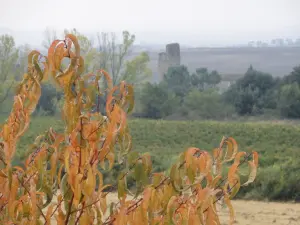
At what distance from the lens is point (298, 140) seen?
18484 millimetres

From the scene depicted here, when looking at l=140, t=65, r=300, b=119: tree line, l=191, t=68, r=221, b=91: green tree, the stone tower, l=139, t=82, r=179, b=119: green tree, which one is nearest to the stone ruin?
the stone tower

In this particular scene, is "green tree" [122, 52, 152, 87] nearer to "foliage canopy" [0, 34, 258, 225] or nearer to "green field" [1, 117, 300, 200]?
"green field" [1, 117, 300, 200]

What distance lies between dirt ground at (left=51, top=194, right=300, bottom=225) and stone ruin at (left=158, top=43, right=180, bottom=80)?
40.7m

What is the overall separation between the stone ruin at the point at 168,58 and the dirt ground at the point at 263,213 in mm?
40713

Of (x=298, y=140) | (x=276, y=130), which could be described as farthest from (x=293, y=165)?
(x=276, y=130)

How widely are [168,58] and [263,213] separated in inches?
1679

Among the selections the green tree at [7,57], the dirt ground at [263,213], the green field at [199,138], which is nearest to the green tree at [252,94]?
the green field at [199,138]

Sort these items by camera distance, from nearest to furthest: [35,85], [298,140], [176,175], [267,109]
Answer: [176,175] → [35,85] → [298,140] → [267,109]

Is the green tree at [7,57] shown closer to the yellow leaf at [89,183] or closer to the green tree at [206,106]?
the green tree at [206,106]

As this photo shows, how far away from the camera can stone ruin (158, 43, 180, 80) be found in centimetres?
4884

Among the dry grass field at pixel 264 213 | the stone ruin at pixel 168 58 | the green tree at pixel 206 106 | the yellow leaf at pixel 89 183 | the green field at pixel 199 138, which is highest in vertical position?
the yellow leaf at pixel 89 183

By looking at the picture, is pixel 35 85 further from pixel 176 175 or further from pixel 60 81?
pixel 176 175

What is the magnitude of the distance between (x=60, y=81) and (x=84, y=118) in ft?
0.55

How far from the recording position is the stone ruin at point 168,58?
48.8m
